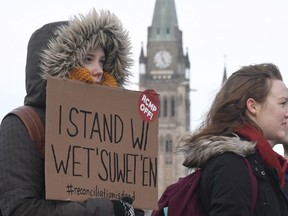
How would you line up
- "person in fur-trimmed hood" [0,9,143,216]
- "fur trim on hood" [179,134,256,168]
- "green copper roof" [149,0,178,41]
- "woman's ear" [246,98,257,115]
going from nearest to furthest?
"person in fur-trimmed hood" [0,9,143,216] < "fur trim on hood" [179,134,256,168] < "woman's ear" [246,98,257,115] < "green copper roof" [149,0,178,41]

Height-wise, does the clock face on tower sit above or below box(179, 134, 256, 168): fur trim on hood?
above

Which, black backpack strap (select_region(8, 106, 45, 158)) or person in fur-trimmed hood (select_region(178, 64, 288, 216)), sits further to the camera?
person in fur-trimmed hood (select_region(178, 64, 288, 216))

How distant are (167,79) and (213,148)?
7126 cm

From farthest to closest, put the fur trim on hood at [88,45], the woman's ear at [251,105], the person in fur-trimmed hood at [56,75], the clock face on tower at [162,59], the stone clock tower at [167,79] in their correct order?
the clock face on tower at [162,59] < the stone clock tower at [167,79] < the woman's ear at [251,105] < the fur trim on hood at [88,45] < the person in fur-trimmed hood at [56,75]

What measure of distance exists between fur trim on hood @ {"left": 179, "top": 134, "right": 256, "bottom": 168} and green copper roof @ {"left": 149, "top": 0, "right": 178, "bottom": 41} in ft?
238

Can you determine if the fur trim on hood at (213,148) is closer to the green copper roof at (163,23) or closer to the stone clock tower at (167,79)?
the stone clock tower at (167,79)

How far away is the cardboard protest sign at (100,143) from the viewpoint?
2848 millimetres

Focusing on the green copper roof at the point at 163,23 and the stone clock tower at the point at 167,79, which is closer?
the stone clock tower at the point at 167,79

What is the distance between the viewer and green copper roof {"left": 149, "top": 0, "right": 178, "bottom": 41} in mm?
75688

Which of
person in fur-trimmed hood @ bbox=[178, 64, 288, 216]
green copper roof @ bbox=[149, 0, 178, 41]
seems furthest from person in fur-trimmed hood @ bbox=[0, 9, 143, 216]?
green copper roof @ bbox=[149, 0, 178, 41]

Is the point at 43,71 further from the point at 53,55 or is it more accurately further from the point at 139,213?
the point at 139,213

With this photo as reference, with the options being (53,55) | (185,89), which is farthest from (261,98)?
(185,89)

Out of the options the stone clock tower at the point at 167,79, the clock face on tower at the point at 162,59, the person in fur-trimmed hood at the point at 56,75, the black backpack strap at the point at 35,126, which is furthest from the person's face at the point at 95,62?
the clock face on tower at the point at 162,59

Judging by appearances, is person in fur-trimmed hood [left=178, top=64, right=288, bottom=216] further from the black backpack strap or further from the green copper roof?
the green copper roof
